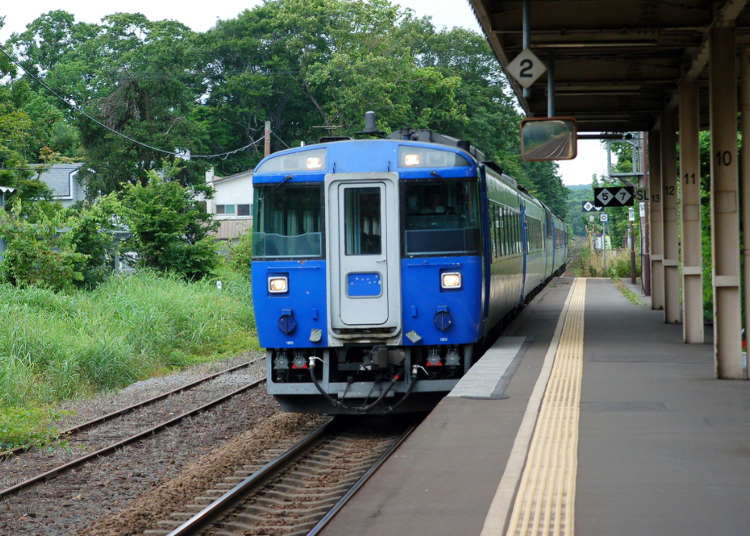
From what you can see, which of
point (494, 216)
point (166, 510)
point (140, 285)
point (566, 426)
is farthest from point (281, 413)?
point (140, 285)

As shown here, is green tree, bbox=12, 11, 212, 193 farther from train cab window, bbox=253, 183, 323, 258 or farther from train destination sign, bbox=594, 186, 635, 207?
train cab window, bbox=253, 183, 323, 258

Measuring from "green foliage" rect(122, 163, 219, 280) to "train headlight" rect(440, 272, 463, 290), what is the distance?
750 inches

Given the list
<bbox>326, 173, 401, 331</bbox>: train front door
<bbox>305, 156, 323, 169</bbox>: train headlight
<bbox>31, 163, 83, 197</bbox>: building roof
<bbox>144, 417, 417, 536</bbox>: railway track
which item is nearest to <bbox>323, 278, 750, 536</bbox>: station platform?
<bbox>144, 417, 417, 536</bbox>: railway track

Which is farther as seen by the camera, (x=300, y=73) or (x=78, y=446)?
(x=300, y=73)

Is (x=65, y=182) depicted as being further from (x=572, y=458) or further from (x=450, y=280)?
(x=572, y=458)

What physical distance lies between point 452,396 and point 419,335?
1.47 m

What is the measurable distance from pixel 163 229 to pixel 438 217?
63.9 ft

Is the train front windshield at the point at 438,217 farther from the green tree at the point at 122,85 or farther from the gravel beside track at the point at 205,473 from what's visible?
the green tree at the point at 122,85

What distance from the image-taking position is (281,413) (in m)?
12.6

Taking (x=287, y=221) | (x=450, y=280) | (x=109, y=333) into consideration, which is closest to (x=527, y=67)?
(x=450, y=280)

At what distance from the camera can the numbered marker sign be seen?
10.8m

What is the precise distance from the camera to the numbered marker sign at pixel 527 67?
1084 cm

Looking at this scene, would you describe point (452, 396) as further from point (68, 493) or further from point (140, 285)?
point (140, 285)

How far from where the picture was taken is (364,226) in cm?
1048
